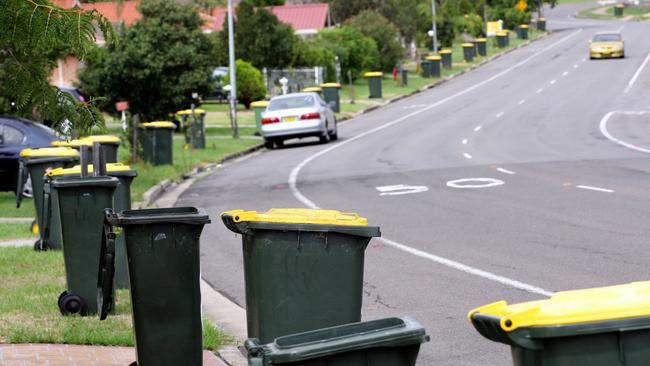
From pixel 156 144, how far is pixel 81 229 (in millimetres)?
17555

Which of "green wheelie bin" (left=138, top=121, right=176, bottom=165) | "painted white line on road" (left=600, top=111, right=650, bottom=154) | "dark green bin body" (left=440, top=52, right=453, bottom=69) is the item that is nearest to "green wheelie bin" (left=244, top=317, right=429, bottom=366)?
"painted white line on road" (left=600, top=111, right=650, bottom=154)

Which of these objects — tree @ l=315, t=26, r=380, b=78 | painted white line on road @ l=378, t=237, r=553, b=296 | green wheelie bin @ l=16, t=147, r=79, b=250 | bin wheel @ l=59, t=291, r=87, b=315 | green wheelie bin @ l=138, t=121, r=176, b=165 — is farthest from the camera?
tree @ l=315, t=26, r=380, b=78

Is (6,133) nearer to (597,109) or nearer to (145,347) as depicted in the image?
(145,347)

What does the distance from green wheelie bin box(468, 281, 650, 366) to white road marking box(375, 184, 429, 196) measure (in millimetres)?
15608

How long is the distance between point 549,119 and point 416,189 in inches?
730

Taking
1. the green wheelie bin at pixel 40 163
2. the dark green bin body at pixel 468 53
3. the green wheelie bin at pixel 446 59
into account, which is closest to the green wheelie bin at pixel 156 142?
the green wheelie bin at pixel 40 163

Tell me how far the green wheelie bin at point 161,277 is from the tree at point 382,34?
5823 cm

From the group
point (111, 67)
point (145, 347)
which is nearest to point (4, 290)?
point (145, 347)

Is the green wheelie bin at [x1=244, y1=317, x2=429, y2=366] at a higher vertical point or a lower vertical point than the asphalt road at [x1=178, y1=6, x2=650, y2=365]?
higher

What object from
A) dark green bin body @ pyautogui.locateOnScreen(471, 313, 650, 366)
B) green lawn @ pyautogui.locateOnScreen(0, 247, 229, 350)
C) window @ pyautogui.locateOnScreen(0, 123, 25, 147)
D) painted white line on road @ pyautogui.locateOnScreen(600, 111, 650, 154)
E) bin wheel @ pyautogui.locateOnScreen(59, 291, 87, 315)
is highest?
dark green bin body @ pyautogui.locateOnScreen(471, 313, 650, 366)

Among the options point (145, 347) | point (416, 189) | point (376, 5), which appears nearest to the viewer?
point (145, 347)

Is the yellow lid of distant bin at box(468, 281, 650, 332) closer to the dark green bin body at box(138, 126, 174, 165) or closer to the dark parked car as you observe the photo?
the dark parked car

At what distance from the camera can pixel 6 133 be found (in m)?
22.4

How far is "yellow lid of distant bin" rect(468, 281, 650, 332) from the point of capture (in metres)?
4.41
